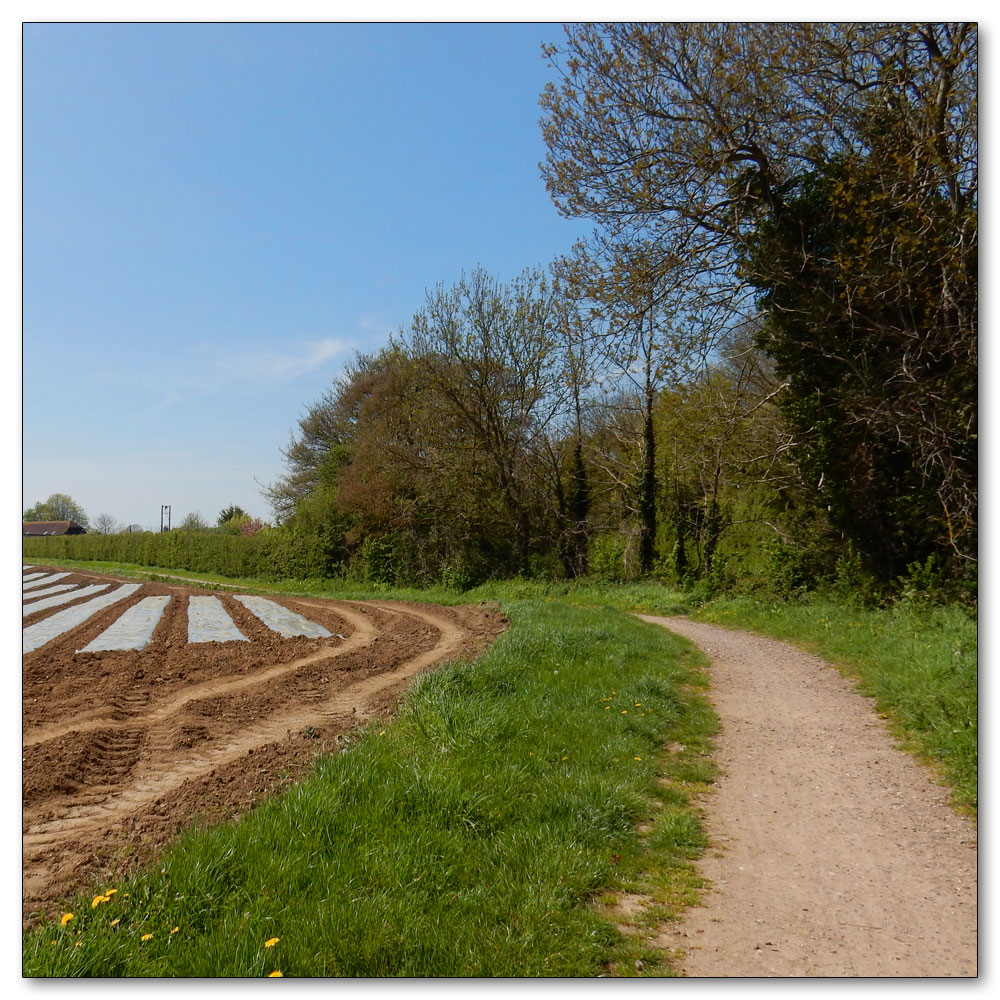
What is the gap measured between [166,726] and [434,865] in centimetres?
374

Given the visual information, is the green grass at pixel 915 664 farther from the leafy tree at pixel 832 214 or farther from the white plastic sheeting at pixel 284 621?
the white plastic sheeting at pixel 284 621

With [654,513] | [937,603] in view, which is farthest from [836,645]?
[654,513]

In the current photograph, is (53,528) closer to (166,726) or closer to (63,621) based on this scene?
(166,726)

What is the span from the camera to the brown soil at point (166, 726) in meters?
3.79

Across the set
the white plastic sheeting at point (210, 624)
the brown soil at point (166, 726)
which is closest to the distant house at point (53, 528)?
the brown soil at point (166, 726)

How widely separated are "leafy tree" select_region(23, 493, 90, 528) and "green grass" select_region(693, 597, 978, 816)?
595 centimetres

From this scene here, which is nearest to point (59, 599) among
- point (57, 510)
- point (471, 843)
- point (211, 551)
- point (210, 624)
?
point (210, 624)

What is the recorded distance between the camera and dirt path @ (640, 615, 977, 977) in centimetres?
285

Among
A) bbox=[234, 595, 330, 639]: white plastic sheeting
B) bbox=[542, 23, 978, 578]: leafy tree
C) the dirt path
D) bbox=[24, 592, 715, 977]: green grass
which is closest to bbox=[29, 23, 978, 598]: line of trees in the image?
bbox=[542, 23, 978, 578]: leafy tree

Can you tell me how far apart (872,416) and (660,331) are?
121 inches

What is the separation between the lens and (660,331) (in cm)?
963

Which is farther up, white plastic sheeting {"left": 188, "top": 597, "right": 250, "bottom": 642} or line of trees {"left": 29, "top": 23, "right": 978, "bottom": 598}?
line of trees {"left": 29, "top": 23, "right": 978, "bottom": 598}

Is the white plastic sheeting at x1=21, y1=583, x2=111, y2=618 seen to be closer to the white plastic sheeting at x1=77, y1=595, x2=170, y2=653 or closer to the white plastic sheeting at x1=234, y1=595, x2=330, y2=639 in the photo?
the white plastic sheeting at x1=77, y1=595, x2=170, y2=653

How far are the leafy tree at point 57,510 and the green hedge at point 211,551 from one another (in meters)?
0.15
